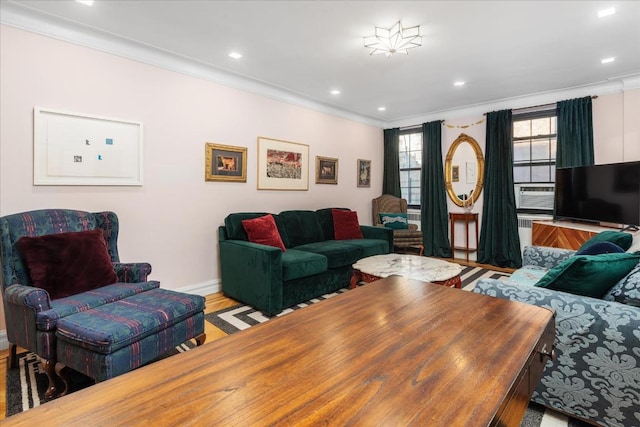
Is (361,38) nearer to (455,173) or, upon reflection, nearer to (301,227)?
(301,227)

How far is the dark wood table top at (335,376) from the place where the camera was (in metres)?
0.72

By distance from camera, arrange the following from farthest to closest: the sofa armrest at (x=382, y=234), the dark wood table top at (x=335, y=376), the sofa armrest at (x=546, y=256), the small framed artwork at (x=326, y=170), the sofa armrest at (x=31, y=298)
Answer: the small framed artwork at (x=326, y=170), the sofa armrest at (x=382, y=234), the sofa armrest at (x=546, y=256), the sofa armrest at (x=31, y=298), the dark wood table top at (x=335, y=376)

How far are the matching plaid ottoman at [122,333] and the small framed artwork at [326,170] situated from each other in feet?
10.4

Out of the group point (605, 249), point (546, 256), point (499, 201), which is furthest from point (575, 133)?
point (605, 249)

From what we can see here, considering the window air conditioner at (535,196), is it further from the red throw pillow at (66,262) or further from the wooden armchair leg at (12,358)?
the wooden armchair leg at (12,358)

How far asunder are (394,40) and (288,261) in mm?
2260

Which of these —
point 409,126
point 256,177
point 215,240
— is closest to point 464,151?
point 409,126

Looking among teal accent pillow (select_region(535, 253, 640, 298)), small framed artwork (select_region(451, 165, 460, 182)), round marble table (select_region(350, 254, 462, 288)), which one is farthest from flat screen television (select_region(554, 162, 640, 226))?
teal accent pillow (select_region(535, 253, 640, 298))

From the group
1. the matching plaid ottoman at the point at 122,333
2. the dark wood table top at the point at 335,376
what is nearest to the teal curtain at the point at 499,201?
the dark wood table top at the point at 335,376

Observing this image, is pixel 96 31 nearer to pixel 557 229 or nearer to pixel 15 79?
pixel 15 79

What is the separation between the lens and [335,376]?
884mm

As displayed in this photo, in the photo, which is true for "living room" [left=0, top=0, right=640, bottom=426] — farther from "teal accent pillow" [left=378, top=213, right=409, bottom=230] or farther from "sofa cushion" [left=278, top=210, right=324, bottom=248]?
"teal accent pillow" [left=378, top=213, right=409, bottom=230]

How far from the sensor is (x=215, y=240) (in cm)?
377

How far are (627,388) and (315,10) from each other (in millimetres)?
2903
